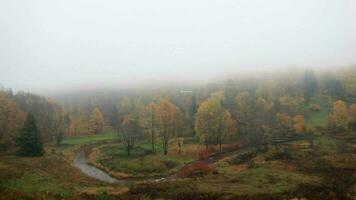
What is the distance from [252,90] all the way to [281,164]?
260 feet

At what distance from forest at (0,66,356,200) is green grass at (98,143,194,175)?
25 centimetres

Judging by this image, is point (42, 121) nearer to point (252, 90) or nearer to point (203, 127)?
point (203, 127)

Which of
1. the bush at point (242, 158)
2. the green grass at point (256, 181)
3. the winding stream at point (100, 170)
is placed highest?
the green grass at point (256, 181)

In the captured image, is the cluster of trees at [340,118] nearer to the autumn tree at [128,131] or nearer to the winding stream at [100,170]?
the winding stream at [100,170]

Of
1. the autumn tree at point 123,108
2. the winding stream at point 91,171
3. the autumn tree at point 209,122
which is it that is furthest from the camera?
the autumn tree at point 123,108

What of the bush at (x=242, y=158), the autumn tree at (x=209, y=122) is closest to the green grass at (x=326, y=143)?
the bush at (x=242, y=158)

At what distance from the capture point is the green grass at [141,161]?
63.1 m

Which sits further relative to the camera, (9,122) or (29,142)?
(9,122)

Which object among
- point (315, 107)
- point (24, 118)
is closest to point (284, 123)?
point (315, 107)

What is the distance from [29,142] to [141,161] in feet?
73.8

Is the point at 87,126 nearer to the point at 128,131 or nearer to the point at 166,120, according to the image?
the point at 128,131

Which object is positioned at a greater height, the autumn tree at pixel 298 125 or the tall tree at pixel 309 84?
the tall tree at pixel 309 84

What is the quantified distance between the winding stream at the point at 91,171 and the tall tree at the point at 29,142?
984 cm

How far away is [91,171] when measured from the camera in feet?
215
